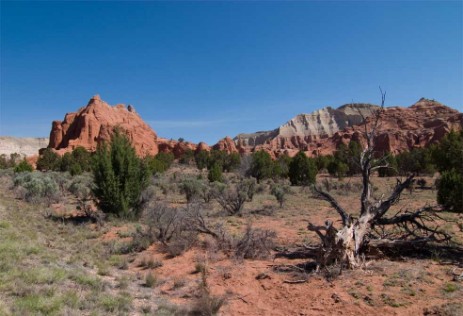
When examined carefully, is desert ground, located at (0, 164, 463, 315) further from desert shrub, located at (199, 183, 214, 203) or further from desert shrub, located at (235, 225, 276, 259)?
desert shrub, located at (199, 183, 214, 203)

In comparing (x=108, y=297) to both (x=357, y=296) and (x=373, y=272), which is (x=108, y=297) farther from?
(x=373, y=272)

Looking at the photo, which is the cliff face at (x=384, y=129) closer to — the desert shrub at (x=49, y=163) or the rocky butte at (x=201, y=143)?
the rocky butte at (x=201, y=143)

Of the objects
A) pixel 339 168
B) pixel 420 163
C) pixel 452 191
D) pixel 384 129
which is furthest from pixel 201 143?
pixel 452 191

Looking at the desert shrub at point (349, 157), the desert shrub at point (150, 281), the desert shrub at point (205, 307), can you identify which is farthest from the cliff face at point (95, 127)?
the desert shrub at point (205, 307)

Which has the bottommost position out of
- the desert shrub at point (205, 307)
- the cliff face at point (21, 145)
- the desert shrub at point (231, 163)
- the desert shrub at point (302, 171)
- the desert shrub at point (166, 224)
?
the desert shrub at point (205, 307)

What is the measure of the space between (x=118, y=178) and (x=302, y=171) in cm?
2492

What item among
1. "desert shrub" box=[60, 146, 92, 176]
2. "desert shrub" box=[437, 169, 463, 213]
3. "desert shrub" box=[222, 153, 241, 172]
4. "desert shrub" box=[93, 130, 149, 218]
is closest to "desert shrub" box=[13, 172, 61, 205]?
"desert shrub" box=[93, 130, 149, 218]

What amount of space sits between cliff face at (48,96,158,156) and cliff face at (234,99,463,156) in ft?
131

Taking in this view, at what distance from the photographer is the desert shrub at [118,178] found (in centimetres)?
1597

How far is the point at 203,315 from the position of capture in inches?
252

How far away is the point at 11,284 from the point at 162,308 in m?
2.80

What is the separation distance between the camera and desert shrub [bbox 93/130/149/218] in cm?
1597

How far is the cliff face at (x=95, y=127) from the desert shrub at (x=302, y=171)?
50.3 metres

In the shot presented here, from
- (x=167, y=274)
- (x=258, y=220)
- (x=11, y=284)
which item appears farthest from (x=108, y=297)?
(x=258, y=220)
